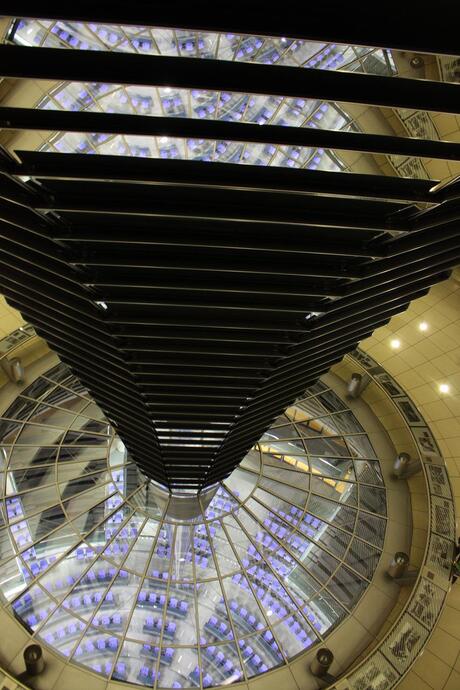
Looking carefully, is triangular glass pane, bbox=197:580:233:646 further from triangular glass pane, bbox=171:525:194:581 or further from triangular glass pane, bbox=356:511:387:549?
triangular glass pane, bbox=356:511:387:549

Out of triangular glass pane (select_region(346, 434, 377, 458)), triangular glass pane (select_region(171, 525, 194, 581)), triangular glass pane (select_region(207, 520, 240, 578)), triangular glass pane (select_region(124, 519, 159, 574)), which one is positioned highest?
triangular glass pane (select_region(346, 434, 377, 458))

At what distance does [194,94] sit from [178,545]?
1804cm

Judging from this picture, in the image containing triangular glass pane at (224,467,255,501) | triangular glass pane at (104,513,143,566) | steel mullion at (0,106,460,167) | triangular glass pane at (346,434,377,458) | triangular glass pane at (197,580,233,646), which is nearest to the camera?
steel mullion at (0,106,460,167)

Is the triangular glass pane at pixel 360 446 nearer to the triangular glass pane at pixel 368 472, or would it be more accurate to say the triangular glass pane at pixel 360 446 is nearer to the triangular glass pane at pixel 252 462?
the triangular glass pane at pixel 368 472

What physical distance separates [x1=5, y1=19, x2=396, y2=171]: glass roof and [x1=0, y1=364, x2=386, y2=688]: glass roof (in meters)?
10.9

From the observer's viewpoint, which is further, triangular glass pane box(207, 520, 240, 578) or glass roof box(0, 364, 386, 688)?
triangular glass pane box(207, 520, 240, 578)

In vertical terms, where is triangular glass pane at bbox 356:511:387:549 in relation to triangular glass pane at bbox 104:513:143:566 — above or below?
above

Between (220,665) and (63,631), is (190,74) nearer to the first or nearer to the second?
(220,665)

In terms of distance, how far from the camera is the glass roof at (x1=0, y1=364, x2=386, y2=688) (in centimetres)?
1814

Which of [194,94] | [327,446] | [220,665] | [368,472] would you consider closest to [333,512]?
[368,472]

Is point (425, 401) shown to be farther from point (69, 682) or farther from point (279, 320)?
point (69, 682)

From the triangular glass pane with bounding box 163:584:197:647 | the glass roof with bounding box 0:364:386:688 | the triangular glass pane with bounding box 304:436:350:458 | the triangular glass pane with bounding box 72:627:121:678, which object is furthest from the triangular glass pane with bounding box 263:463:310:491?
the triangular glass pane with bounding box 72:627:121:678

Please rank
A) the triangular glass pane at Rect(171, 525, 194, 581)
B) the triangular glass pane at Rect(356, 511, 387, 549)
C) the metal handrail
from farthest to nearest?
the triangular glass pane at Rect(356, 511, 387, 549), the triangular glass pane at Rect(171, 525, 194, 581), the metal handrail

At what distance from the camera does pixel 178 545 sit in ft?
66.5
